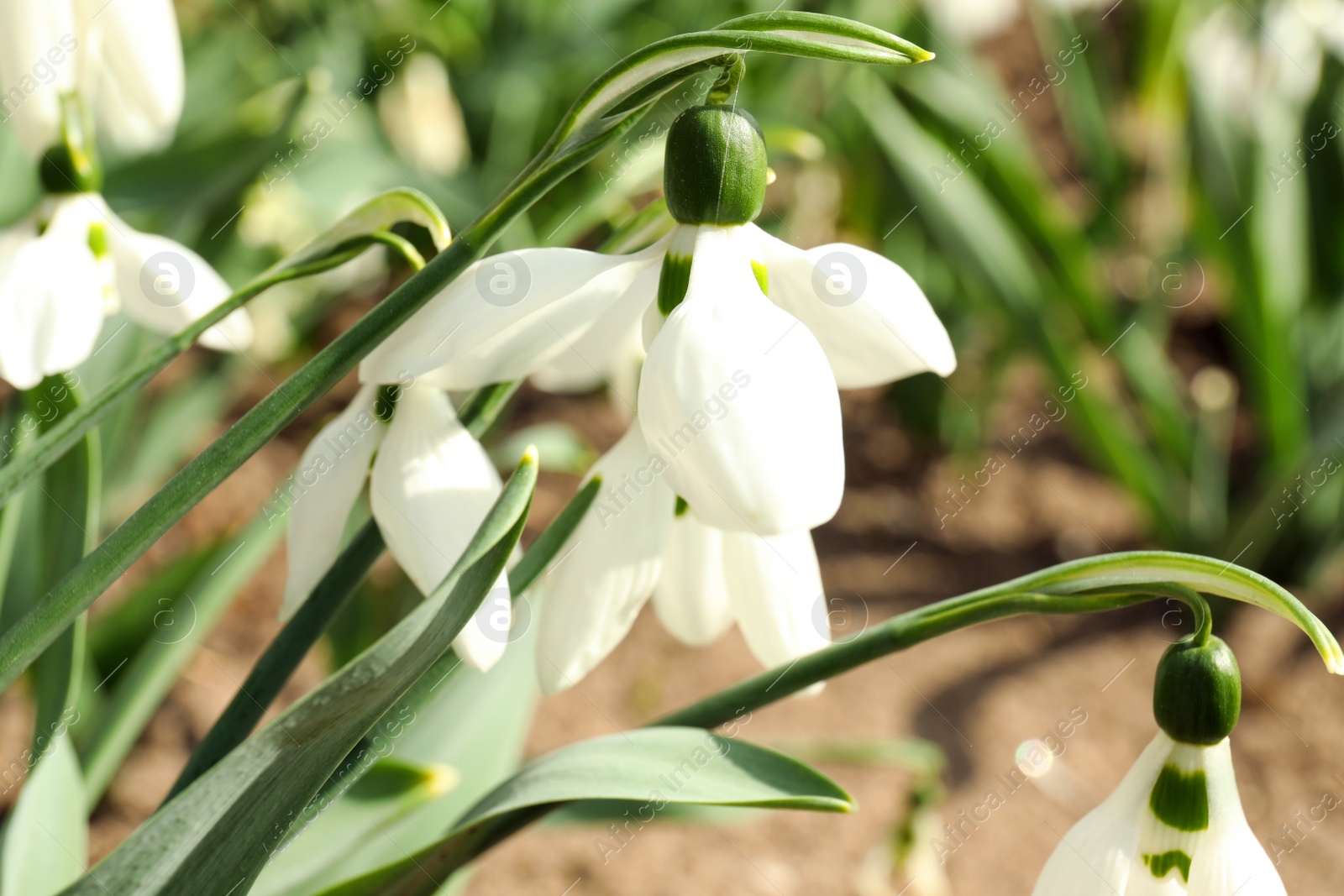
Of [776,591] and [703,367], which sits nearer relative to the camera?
[703,367]

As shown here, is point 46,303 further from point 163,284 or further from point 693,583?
point 693,583

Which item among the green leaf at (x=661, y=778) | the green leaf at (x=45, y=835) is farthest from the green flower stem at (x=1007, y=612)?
the green leaf at (x=45, y=835)

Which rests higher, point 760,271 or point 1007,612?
point 760,271

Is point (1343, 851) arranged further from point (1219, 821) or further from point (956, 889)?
point (1219, 821)

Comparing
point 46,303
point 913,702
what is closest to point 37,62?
point 46,303

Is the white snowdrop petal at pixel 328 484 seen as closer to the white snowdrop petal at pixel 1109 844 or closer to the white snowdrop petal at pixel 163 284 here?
the white snowdrop petal at pixel 163 284

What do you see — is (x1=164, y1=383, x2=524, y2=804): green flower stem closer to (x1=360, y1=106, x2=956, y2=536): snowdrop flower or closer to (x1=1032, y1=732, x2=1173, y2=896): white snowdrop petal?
(x1=360, y1=106, x2=956, y2=536): snowdrop flower

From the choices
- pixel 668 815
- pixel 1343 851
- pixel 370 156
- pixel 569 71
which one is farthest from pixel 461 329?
pixel 569 71

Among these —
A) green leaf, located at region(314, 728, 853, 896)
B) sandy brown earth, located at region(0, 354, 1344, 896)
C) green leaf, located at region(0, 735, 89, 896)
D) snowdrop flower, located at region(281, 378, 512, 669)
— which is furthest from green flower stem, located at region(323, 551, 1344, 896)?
sandy brown earth, located at region(0, 354, 1344, 896)
